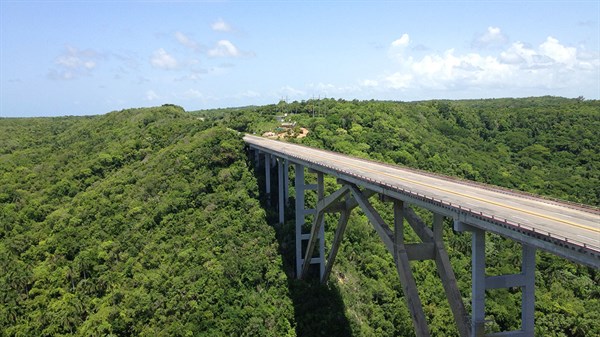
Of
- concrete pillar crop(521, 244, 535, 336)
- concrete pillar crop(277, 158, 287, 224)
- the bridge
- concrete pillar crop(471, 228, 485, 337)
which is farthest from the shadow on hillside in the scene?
concrete pillar crop(521, 244, 535, 336)

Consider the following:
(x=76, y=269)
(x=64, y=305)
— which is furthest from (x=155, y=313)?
(x=76, y=269)

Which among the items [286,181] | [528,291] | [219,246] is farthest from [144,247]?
[528,291]

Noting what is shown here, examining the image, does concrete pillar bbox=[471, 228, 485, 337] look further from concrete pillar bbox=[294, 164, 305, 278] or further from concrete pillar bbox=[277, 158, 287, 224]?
concrete pillar bbox=[277, 158, 287, 224]

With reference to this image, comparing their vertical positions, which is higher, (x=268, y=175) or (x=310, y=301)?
(x=268, y=175)

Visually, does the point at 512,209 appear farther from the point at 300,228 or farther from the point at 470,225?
the point at 300,228

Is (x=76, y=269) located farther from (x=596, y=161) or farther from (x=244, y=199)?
(x=596, y=161)

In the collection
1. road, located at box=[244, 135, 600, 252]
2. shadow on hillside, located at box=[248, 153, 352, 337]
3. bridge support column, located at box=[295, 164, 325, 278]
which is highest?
road, located at box=[244, 135, 600, 252]
